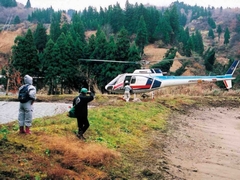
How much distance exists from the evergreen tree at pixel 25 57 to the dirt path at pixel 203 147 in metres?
21.5

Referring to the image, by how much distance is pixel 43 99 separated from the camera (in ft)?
58.7

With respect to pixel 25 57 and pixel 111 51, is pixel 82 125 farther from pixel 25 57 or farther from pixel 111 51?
pixel 111 51

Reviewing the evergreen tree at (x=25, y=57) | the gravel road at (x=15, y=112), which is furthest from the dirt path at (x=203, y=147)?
the evergreen tree at (x=25, y=57)

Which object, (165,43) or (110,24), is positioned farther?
(110,24)

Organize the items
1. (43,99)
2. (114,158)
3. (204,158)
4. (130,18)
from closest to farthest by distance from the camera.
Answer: (114,158) → (204,158) → (43,99) → (130,18)

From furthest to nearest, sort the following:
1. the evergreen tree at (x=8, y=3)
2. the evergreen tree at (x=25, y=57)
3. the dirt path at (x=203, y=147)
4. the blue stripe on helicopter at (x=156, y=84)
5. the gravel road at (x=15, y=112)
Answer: the evergreen tree at (x=8, y=3)
the evergreen tree at (x=25, y=57)
the blue stripe on helicopter at (x=156, y=84)
the gravel road at (x=15, y=112)
the dirt path at (x=203, y=147)

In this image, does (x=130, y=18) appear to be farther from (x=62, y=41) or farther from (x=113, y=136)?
(x=113, y=136)

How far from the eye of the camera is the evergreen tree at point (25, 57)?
32.1 meters

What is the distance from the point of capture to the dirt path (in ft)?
25.0

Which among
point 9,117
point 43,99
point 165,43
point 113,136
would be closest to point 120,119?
point 113,136

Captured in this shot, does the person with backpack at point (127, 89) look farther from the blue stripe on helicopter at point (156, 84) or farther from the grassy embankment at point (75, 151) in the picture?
the grassy embankment at point (75, 151)

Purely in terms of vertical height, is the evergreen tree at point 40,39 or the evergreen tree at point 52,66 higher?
the evergreen tree at point 40,39

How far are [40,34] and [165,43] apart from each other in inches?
1118

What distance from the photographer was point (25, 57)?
107 ft
